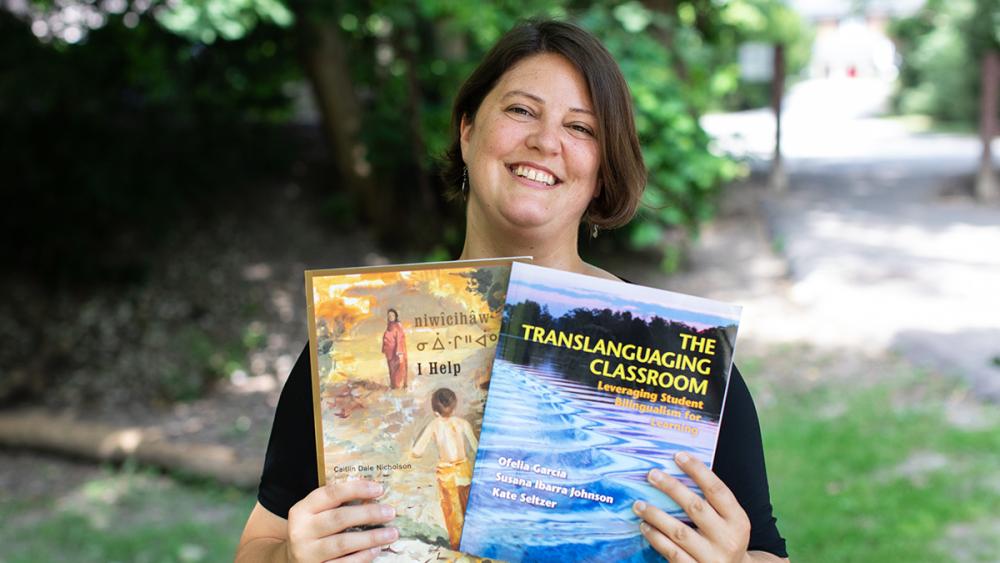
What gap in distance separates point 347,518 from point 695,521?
0.49 meters

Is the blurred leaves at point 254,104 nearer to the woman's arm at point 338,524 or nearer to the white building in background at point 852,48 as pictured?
the woman's arm at point 338,524

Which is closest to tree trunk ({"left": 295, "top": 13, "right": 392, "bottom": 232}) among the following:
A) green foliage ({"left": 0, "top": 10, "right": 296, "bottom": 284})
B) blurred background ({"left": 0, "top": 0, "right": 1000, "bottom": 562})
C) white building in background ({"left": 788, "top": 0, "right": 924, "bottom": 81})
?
blurred background ({"left": 0, "top": 0, "right": 1000, "bottom": 562})

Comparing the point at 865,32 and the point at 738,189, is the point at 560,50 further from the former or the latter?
the point at 865,32

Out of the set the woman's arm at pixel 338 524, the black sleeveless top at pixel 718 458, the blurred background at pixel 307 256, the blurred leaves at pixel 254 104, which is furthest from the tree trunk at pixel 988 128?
the woman's arm at pixel 338 524

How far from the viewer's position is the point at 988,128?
12.6 meters

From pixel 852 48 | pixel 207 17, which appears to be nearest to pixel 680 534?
pixel 207 17

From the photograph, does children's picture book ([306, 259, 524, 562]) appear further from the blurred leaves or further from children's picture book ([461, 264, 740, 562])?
the blurred leaves

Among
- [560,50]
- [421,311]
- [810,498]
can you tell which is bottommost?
[421,311]

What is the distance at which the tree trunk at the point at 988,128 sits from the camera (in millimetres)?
12508

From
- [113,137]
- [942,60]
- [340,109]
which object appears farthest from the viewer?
[942,60]

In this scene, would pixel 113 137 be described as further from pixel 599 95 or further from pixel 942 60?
pixel 942 60

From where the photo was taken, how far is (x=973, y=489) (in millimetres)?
4711

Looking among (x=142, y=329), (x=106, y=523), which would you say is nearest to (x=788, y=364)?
(x=106, y=523)

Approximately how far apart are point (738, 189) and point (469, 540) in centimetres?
1267
